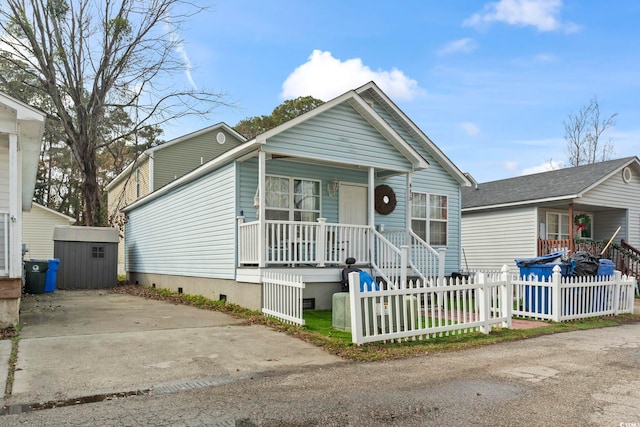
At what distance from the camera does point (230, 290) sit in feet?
37.5

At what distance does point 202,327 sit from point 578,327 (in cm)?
713

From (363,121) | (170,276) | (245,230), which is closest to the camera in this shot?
(245,230)

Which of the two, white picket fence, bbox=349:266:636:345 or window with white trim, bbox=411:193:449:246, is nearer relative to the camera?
white picket fence, bbox=349:266:636:345

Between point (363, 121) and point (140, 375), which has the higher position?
point (363, 121)

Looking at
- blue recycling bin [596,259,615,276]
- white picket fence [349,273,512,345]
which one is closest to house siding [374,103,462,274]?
blue recycling bin [596,259,615,276]

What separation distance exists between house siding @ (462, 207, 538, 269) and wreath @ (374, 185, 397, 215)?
7.43 metres

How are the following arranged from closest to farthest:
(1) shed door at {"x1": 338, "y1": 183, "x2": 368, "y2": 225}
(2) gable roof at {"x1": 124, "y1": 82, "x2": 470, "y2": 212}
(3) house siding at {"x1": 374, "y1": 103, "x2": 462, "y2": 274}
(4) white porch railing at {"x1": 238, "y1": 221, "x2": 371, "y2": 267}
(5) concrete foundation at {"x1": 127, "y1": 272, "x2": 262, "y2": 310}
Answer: (4) white porch railing at {"x1": 238, "y1": 221, "x2": 371, "y2": 267} → (5) concrete foundation at {"x1": 127, "y1": 272, "x2": 262, "y2": 310} → (2) gable roof at {"x1": 124, "y1": 82, "x2": 470, "y2": 212} → (1) shed door at {"x1": 338, "y1": 183, "x2": 368, "y2": 225} → (3) house siding at {"x1": 374, "y1": 103, "x2": 462, "y2": 274}

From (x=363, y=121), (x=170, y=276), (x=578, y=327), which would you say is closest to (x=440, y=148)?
(x=363, y=121)

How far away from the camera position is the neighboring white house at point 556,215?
17812 millimetres

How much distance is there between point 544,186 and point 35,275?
18396mm

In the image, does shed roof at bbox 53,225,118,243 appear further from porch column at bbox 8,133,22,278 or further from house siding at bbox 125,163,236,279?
porch column at bbox 8,133,22,278

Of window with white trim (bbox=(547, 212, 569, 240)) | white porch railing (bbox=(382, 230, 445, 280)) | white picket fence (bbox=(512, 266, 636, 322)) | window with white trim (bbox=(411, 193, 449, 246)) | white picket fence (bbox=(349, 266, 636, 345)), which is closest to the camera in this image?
white picket fence (bbox=(349, 266, 636, 345))

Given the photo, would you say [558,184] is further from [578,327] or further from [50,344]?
[50,344]

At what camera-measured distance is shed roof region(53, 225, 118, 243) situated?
17.5 meters
